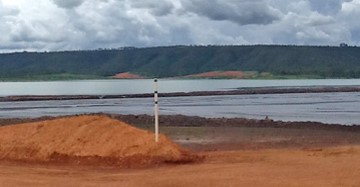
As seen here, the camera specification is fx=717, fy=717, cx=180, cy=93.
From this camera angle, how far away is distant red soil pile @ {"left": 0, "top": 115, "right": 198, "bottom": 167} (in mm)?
16578

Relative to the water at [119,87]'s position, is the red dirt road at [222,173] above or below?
below

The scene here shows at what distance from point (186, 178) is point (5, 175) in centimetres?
378

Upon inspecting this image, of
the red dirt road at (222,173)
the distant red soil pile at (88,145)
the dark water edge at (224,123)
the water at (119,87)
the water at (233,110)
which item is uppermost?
the water at (119,87)

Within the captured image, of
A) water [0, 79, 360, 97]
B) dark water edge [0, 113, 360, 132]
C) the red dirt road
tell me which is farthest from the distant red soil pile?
water [0, 79, 360, 97]

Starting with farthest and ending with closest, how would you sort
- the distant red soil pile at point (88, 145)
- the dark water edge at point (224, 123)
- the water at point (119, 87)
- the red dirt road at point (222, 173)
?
the water at point (119, 87), the dark water edge at point (224, 123), the distant red soil pile at point (88, 145), the red dirt road at point (222, 173)

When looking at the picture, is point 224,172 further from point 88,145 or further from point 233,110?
point 233,110

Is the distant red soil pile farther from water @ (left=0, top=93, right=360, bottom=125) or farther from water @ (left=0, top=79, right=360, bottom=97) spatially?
water @ (left=0, top=79, right=360, bottom=97)

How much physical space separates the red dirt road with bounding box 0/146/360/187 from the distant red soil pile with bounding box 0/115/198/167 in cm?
61

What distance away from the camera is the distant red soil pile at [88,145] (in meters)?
16.6

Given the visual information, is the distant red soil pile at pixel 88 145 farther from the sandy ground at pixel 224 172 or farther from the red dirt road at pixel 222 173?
the red dirt road at pixel 222 173

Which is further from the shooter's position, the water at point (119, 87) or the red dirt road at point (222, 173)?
the water at point (119, 87)

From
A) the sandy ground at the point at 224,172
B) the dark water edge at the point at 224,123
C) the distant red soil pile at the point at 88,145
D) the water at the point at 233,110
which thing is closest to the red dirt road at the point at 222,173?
the sandy ground at the point at 224,172

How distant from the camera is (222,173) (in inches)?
554

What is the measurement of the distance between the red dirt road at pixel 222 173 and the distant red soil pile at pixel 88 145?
61 cm
